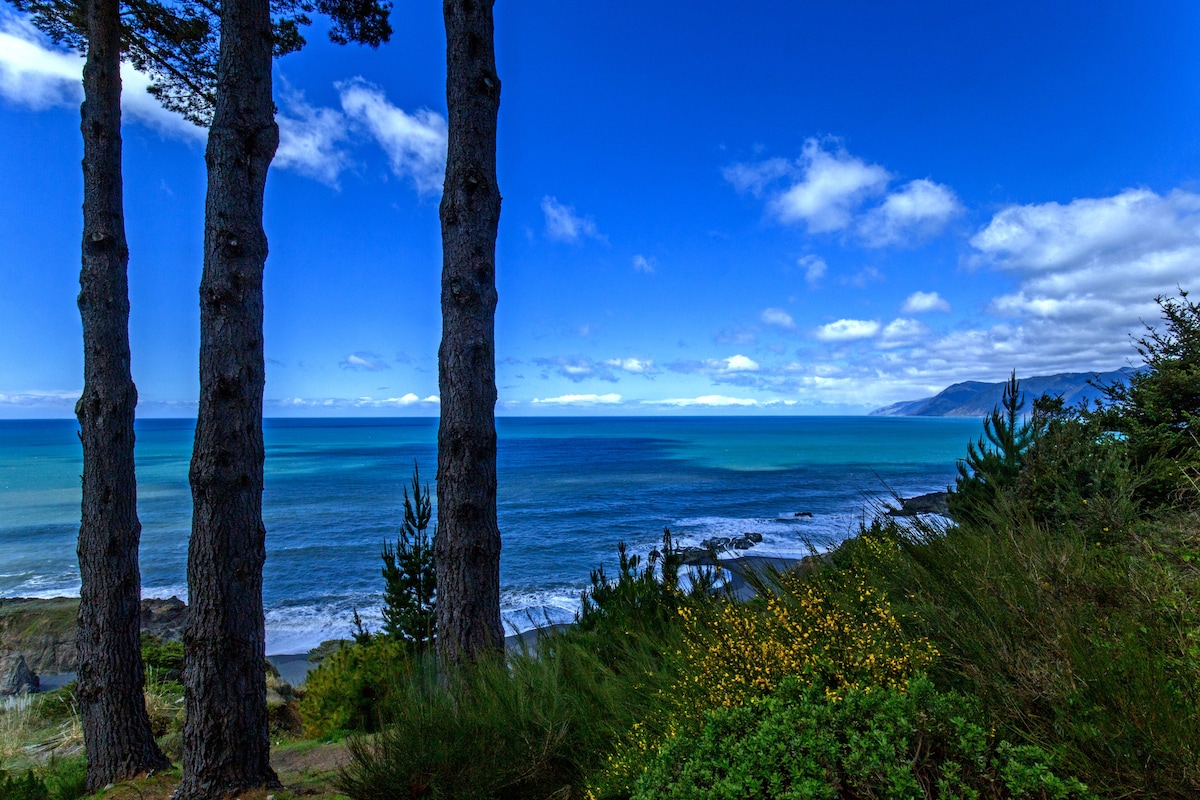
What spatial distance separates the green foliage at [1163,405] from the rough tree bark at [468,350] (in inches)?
301

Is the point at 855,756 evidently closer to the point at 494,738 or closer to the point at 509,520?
the point at 494,738

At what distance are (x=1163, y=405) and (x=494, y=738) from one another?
32.4 feet

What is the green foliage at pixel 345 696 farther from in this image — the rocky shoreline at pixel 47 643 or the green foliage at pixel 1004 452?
the green foliage at pixel 1004 452

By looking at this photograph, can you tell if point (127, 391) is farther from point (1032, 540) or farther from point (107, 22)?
point (1032, 540)

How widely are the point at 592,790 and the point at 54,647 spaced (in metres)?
17.3

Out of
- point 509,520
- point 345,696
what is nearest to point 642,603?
point 345,696

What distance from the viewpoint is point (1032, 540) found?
3123 millimetres

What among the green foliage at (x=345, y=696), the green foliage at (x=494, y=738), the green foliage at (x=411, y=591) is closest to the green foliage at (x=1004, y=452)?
the green foliage at (x=494, y=738)

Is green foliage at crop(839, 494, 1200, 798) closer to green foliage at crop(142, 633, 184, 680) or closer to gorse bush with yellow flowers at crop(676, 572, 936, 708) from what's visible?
gorse bush with yellow flowers at crop(676, 572, 936, 708)

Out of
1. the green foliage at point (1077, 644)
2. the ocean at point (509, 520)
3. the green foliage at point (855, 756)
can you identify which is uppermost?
the green foliage at point (1077, 644)

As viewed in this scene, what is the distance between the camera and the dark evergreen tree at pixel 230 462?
13.1 ft

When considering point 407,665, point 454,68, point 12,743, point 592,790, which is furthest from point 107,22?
point 12,743

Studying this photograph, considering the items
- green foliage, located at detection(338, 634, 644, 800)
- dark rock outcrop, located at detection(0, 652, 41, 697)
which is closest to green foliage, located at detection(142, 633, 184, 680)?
dark rock outcrop, located at detection(0, 652, 41, 697)

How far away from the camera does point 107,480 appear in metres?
5.27
